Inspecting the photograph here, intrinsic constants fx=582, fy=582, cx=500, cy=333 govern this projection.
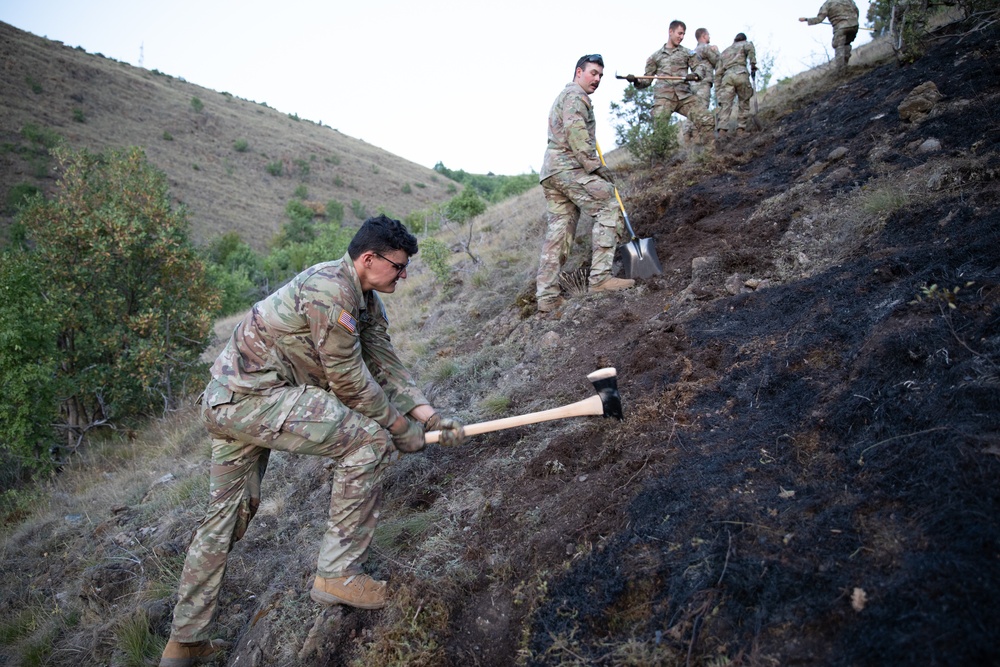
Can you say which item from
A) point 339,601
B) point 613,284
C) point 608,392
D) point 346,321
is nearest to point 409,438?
point 346,321

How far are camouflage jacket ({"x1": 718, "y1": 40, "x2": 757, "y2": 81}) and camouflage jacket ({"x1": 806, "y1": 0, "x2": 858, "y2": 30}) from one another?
5.32 feet

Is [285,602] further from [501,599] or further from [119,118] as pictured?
[119,118]

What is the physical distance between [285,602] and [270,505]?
62.6 inches

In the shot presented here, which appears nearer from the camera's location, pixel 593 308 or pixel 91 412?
pixel 593 308

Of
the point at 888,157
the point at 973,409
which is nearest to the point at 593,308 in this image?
the point at 888,157

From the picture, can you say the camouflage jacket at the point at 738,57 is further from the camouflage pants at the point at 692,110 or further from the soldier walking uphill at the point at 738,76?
the camouflage pants at the point at 692,110

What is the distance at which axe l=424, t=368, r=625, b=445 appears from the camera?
3.41 meters

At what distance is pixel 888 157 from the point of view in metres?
5.69

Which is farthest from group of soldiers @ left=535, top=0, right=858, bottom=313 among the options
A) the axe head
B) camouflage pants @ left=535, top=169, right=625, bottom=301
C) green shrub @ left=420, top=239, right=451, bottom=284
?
green shrub @ left=420, top=239, right=451, bottom=284

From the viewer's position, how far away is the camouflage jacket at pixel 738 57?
996 cm

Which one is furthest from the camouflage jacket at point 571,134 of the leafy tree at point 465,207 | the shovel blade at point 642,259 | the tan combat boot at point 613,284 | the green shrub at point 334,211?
the green shrub at point 334,211

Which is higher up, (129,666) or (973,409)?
(973,409)

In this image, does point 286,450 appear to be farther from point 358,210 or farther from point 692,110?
point 358,210

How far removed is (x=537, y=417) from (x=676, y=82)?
8945 millimetres
